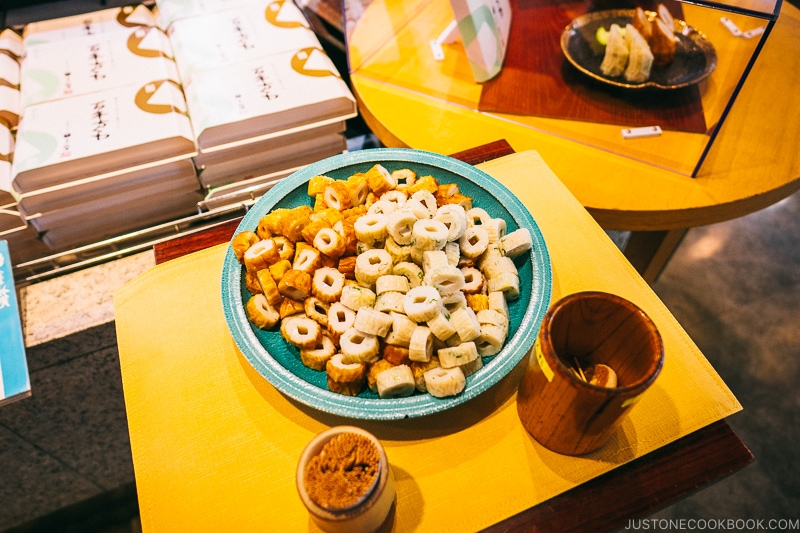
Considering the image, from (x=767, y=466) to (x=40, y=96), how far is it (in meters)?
3.30

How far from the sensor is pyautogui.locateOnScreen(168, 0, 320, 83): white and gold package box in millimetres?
1788

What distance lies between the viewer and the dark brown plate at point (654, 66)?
193 centimetres

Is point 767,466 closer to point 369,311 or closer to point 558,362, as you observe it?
point 558,362

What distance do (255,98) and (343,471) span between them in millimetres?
1194

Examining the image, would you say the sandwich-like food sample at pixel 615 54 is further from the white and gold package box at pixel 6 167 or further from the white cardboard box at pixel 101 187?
the white and gold package box at pixel 6 167

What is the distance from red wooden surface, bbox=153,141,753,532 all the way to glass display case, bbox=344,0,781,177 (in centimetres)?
101

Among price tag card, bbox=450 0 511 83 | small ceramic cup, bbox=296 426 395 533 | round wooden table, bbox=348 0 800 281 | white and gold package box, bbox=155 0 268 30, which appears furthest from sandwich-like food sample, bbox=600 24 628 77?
small ceramic cup, bbox=296 426 395 533

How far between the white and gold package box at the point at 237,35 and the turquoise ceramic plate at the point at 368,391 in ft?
2.07

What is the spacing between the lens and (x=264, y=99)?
1619 mm

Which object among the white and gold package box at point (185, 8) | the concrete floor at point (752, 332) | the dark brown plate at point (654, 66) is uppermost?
the white and gold package box at point (185, 8)

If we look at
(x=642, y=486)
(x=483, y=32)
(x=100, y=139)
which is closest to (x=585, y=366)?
(x=642, y=486)

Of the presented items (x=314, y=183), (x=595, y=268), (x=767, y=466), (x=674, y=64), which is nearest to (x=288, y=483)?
(x=314, y=183)

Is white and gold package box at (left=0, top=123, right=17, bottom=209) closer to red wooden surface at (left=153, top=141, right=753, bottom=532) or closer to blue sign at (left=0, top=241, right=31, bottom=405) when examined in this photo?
blue sign at (left=0, top=241, right=31, bottom=405)

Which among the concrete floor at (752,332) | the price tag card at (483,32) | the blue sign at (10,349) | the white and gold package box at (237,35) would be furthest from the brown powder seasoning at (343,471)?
the concrete floor at (752,332)
